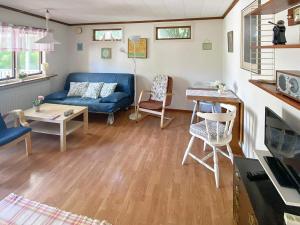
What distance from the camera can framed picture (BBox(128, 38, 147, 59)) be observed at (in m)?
5.52

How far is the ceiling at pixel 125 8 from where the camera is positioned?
363 cm

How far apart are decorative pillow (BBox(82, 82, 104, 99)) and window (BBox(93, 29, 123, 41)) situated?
1.28 metres

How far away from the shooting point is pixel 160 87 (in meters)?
5.02

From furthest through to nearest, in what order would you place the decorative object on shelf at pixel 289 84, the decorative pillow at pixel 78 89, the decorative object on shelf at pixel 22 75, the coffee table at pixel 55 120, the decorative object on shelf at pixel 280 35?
the decorative pillow at pixel 78 89 < the decorative object on shelf at pixel 22 75 < the coffee table at pixel 55 120 < the decorative object on shelf at pixel 280 35 < the decorative object on shelf at pixel 289 84

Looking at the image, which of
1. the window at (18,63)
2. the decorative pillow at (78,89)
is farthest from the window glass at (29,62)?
the decorative pillow at (78,89)

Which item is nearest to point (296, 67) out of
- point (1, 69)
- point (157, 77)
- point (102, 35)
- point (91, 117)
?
point (157, 77)

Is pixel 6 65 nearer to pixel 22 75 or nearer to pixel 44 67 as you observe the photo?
pixel 22 75

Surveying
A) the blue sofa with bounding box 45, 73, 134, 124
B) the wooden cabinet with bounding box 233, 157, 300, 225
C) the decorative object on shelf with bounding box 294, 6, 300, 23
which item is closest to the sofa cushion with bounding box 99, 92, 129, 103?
the blue sofa with bounding box 45, 73, 134, 124

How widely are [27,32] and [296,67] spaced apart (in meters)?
4.56

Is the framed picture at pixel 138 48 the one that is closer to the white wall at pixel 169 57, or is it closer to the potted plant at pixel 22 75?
the white wall at pixel 169 57

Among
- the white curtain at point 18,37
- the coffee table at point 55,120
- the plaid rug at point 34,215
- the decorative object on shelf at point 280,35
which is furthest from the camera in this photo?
the white curtain at point 18,37

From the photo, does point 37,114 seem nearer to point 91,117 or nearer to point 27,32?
point 91,117

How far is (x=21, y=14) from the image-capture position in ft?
14.2

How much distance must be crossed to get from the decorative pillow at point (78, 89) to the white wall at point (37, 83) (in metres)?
0.54
